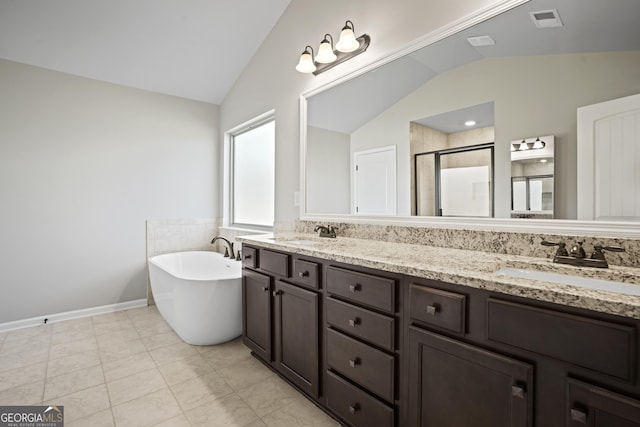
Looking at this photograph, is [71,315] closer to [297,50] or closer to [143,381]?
[143,381]

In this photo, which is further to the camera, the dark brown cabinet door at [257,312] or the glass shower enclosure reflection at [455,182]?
the dark brown cabinet door at [257,312]

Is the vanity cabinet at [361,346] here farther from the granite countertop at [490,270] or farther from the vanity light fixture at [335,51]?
the vanity light fixture at [335,51]

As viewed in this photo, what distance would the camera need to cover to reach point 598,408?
836 millimetres

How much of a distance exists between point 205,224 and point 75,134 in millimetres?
1695

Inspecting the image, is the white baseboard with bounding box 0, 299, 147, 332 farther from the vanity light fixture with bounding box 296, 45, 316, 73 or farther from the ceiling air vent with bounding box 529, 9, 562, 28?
the ceiling air vent with bounding box 529, 9, 562, 28

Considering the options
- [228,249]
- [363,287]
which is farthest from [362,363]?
[228,249]

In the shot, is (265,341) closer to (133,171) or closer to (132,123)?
(133,171)

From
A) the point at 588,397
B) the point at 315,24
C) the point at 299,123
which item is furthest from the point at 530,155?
the point at 315,24

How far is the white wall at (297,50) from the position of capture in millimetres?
1916

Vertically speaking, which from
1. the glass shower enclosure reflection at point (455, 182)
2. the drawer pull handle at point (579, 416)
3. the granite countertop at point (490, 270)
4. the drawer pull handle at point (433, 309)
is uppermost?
the glass shower enclosure reflection at point (455, 182)

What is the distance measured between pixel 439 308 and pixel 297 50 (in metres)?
2.58

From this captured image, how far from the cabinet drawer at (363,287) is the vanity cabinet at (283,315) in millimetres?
162

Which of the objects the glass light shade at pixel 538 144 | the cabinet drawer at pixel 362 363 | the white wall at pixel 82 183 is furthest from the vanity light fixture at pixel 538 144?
the white wall at pixel 82 183

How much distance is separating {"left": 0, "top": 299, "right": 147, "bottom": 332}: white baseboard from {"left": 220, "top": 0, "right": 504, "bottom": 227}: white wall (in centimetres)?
212
